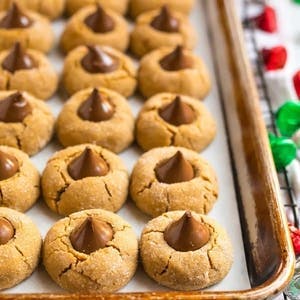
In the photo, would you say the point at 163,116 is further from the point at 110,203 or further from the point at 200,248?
the point at 200,248

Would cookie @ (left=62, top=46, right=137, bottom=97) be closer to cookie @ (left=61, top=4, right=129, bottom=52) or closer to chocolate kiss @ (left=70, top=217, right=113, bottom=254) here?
cookie @ (left=61, top=4, right=129, bottom=52)

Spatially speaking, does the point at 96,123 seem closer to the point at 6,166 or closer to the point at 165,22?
the point at 6,166

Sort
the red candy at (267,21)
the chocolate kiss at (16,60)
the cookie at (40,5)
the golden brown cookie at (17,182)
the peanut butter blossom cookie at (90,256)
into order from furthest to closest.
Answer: the red candy at (267,21) < the cookie at (40,5) < the chocolate kiss at (16,60) < the golden brown cookie at (17,182) < the peanut butter blossom cookie at (90,256)

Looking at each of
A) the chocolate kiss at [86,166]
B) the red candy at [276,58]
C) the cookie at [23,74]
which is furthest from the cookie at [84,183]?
the red candy at [276,58]

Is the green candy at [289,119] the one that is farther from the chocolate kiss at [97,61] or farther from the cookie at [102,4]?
the cookie at [102,4]

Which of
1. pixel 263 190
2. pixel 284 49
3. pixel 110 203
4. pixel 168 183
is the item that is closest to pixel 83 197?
pixel 110 203

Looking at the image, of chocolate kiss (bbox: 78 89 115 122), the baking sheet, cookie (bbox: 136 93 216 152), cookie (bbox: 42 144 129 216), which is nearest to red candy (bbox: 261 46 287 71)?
the baking sheet
